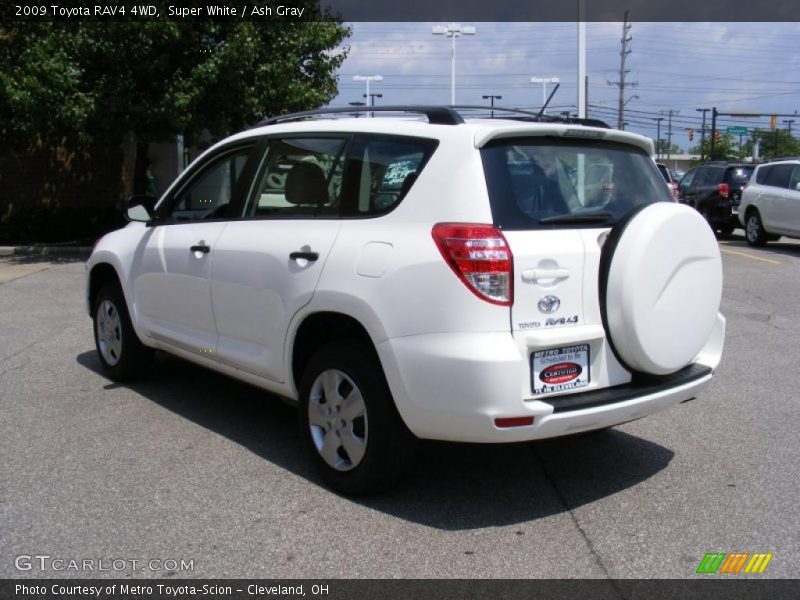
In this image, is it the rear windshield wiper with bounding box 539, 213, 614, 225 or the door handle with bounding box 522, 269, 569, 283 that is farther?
the rear windshield wiper with bounding box 539, 213, 614, 225


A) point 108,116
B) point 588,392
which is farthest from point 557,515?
point 108,116

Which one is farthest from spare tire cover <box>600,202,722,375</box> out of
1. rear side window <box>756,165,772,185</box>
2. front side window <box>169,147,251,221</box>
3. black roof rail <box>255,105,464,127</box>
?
rear side window <box>756,165,772,185</box>

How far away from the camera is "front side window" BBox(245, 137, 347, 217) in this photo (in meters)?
4.36

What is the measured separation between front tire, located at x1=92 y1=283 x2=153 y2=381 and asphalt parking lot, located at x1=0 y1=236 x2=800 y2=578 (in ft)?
0.51

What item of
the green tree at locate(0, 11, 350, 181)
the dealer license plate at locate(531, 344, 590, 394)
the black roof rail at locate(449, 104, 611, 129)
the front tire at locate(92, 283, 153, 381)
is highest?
the green tree at locate(0, 11, 350, 181)

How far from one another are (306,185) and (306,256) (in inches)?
19.8

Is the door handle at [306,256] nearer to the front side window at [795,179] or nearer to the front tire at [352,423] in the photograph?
the front tire at [352,423]

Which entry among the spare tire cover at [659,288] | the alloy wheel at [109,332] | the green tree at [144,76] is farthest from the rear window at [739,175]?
the alloy wheel at [109,332]

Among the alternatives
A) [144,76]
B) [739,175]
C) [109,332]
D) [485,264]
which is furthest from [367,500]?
[739,175]

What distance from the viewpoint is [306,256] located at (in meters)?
4.20

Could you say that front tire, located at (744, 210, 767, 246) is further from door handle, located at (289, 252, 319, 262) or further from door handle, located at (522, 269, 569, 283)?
door handle, located at (289, 252, 319, 262)

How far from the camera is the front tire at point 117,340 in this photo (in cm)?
605

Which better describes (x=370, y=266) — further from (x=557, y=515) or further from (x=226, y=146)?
(x=226, y=146)

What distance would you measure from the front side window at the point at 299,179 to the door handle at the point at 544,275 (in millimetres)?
1161
